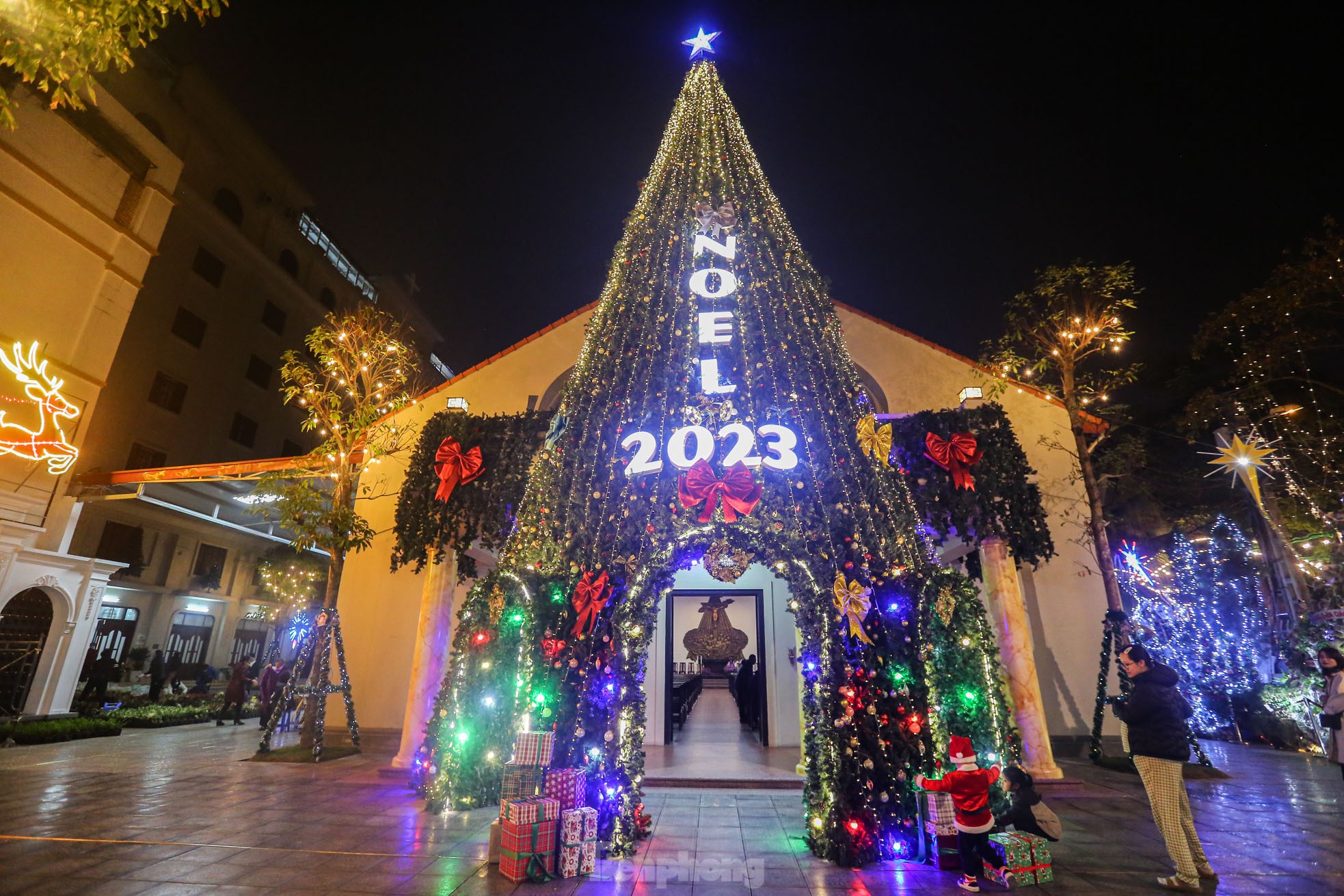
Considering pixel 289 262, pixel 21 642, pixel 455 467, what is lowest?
pixel 21 642

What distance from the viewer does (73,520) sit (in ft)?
45.1

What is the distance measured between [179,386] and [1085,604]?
28.5 meters

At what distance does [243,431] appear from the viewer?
77.9 feet

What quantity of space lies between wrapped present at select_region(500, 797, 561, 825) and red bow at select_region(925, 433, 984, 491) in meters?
7.03

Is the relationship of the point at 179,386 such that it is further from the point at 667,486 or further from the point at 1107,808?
the point at 1107,808

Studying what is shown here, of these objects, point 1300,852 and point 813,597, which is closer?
point 1300,852

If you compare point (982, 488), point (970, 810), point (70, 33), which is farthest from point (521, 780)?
point (70, 33)

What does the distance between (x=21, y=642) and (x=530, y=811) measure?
15404mm

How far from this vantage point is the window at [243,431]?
2325 cm

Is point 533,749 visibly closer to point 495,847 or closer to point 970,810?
point 495,847

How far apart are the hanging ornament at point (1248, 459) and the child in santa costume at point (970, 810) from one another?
484 inches

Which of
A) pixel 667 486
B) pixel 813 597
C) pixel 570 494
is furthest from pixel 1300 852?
pixel 570 494

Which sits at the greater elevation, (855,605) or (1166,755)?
(855,605)

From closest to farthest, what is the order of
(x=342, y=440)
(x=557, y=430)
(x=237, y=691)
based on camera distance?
(x=557, y=430)
(x=342, y=440)
(x=237, y=691)
